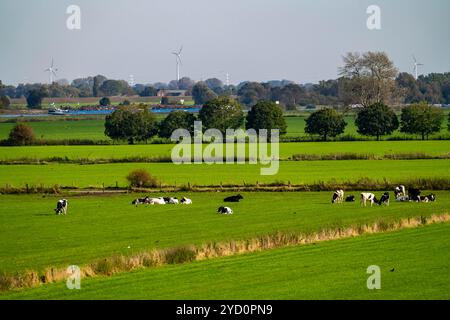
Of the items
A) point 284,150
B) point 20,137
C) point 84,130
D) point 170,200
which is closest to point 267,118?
point 284,150

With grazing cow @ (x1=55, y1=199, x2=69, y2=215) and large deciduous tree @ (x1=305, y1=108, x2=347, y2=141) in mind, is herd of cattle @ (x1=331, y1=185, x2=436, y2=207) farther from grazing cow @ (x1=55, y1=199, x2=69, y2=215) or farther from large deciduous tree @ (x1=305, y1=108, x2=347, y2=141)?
large deciduous tree @ (x1=305, y1=108, x2=347, y2=141)

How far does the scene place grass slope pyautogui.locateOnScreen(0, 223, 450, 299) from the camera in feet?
63.9

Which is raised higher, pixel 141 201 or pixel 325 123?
pixel 325 123

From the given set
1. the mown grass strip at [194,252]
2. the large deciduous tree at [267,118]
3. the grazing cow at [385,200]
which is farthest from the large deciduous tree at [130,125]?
the mown grass strip at [194,252]

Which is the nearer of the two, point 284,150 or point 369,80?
point 284,150

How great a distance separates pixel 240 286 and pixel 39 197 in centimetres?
2949

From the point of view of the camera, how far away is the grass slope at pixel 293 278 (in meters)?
19.5

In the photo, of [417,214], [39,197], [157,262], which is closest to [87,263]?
[157,262]

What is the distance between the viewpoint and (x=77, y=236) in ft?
104
